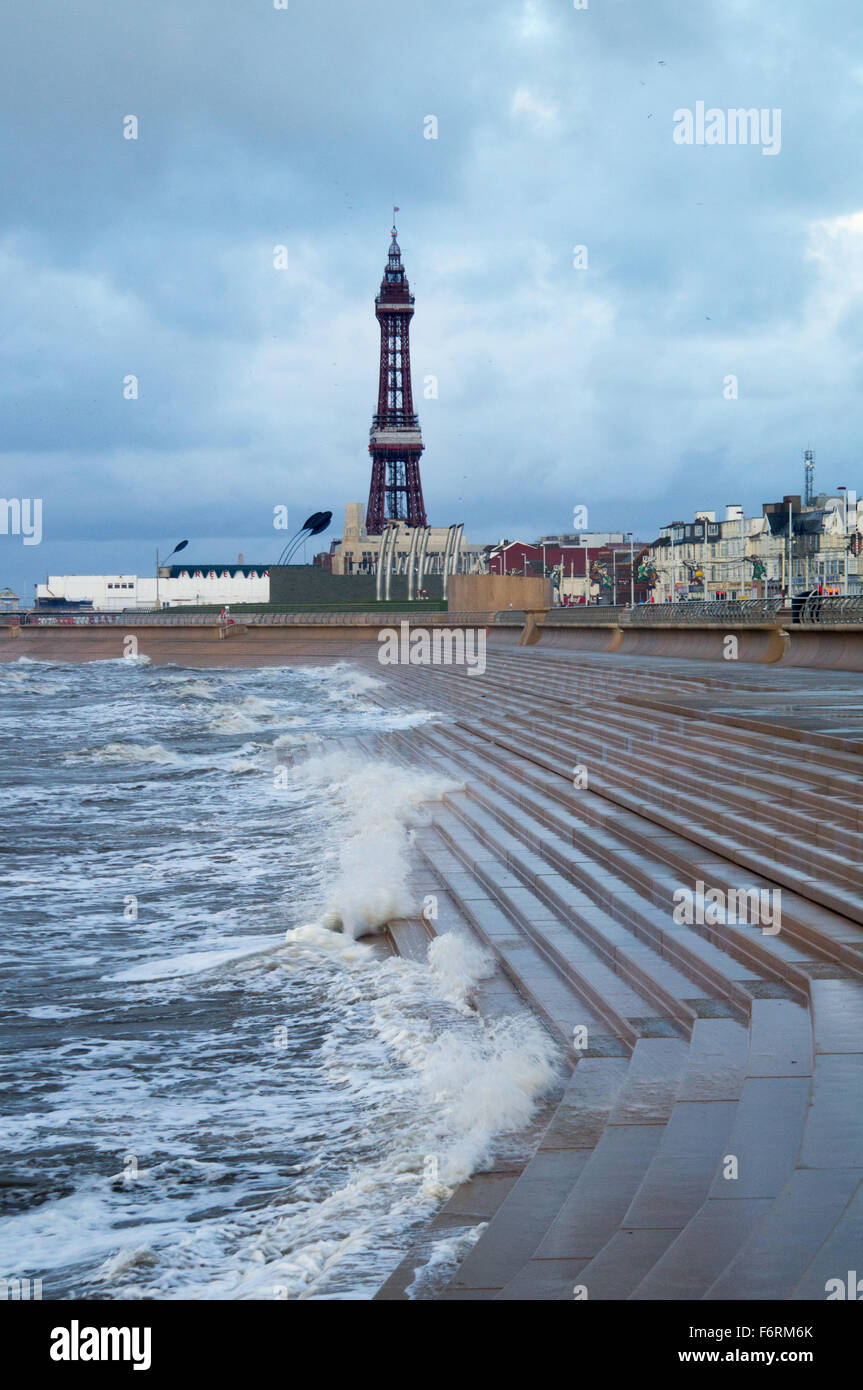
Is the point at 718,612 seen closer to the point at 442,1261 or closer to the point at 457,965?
the point at 457,965

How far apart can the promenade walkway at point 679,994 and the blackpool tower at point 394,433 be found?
10491 cm

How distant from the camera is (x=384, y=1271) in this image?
165 inches

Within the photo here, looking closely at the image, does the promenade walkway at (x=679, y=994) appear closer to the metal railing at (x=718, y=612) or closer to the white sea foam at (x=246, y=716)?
the metal railing at (x=718, y=612)

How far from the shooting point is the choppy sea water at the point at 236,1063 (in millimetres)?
4582

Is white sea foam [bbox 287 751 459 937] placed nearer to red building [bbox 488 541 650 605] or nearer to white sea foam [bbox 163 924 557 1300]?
white sea foam [bbox 163 924 557 1300]

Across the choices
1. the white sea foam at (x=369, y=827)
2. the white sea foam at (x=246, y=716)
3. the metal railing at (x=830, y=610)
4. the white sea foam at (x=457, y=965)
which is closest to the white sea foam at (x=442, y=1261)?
the white sea foam at (x=457, y=965)

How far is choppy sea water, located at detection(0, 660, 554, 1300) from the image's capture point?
4582 mm

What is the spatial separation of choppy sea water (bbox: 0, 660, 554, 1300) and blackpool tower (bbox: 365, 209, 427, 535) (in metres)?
104

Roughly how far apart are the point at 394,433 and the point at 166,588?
25.2 meters

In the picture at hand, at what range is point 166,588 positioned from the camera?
116625mm

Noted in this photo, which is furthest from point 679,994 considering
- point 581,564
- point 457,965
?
point 581,564
